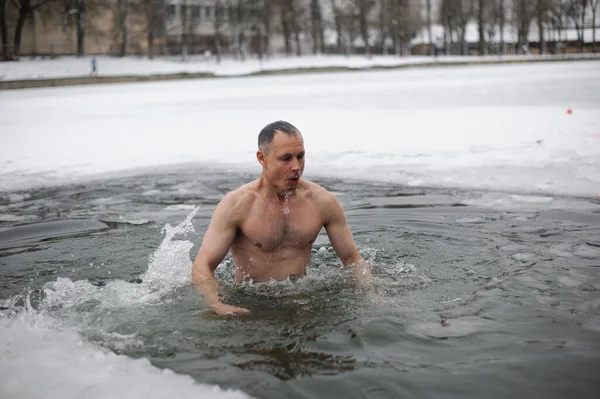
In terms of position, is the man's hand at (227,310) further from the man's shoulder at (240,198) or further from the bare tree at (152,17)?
the bare tree at (152,17)

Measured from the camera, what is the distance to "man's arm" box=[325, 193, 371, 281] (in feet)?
13.7

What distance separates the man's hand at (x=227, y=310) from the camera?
373 centimetres

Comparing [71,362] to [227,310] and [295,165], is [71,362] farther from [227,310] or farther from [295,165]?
[295,165]

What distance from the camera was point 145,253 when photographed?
544 cm

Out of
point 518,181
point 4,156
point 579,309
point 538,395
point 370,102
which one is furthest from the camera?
point 370,102

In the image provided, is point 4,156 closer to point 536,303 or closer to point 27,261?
point 27,261

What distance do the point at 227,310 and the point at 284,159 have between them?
898mm

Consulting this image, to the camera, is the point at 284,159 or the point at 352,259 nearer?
the point at 284,159

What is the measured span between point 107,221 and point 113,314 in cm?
276

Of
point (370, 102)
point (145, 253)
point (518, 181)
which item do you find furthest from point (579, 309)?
point (370, 102)

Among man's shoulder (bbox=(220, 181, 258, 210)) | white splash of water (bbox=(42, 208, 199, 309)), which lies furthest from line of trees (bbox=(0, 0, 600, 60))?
man's shoulder (bbox=(220, 181, 258, 210))

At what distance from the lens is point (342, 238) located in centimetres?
422

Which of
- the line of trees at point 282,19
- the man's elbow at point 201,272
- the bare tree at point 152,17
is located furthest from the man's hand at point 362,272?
the bare tree at point 152,17

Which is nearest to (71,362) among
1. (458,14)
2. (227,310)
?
(227,310)
